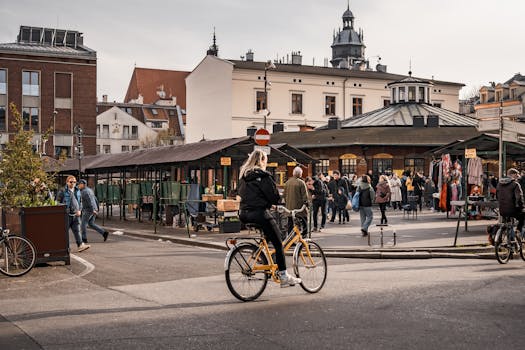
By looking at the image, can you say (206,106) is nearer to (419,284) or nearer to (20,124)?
(20,124)

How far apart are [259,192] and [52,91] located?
71.6m

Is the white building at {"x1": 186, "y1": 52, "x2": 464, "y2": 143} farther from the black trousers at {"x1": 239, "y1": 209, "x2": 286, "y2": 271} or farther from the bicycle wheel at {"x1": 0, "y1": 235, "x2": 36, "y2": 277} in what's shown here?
the black trousers at {"x1": 239, "y1": 209, "x2": 286, "y2": 271}

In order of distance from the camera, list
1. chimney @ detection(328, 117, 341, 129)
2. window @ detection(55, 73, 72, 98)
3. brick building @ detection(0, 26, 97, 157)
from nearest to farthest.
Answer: chimney @ detection(328, 117, 341, 129) < brick building @ detection(0, 26, 97, 157) < window @ detection(55, 73, 72, 98)

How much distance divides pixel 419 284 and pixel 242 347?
5168mm

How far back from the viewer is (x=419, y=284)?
11617 millimetres

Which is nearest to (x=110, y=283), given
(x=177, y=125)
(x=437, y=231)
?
(x=437, y=231)

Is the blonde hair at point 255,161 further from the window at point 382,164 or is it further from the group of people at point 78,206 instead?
the window at point 382,164

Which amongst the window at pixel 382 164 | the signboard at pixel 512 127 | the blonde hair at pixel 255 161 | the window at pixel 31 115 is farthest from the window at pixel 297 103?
the blonde hair at pixel 255 161

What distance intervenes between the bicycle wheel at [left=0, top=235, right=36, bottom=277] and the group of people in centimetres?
384

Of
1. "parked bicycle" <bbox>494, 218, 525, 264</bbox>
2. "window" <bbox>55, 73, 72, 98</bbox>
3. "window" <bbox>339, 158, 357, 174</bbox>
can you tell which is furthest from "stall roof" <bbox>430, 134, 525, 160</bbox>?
"window" <bbox>55, 73, 72, 98</bbox>

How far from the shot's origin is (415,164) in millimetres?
51000

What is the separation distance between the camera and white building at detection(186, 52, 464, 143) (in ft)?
251

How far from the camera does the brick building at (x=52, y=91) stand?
2987 inches

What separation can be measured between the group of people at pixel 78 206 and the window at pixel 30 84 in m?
58.5
